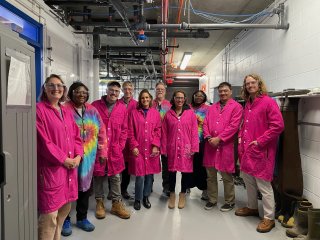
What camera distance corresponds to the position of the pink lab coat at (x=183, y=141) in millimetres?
3322

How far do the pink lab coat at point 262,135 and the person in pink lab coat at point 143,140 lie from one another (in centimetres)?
105

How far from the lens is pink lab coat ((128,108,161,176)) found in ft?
10.7

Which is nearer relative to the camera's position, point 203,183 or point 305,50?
point 305,50

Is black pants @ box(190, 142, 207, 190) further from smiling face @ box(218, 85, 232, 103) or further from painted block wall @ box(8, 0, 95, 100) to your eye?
painted block wall @ box(8, 0, 95, 100)

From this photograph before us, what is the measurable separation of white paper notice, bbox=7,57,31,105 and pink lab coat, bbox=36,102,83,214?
0.61 metres

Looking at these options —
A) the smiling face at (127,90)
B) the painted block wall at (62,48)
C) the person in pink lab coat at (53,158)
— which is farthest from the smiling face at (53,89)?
the smiling face at (127,90)

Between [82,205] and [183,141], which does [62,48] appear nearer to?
[183,141]

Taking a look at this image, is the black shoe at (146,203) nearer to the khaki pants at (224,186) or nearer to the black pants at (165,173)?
the black pants at (165,173)

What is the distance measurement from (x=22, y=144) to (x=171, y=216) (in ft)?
7.67

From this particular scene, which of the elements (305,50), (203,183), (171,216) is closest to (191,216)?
(171,216)

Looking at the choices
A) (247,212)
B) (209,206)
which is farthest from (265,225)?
(209,206)

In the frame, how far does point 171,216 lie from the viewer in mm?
3223

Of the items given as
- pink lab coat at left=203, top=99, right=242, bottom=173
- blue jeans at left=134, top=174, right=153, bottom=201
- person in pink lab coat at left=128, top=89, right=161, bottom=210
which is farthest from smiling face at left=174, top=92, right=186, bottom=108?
blue jeans at left=134, top=174, right=153, bottom=201

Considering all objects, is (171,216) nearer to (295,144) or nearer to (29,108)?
(295,144)
